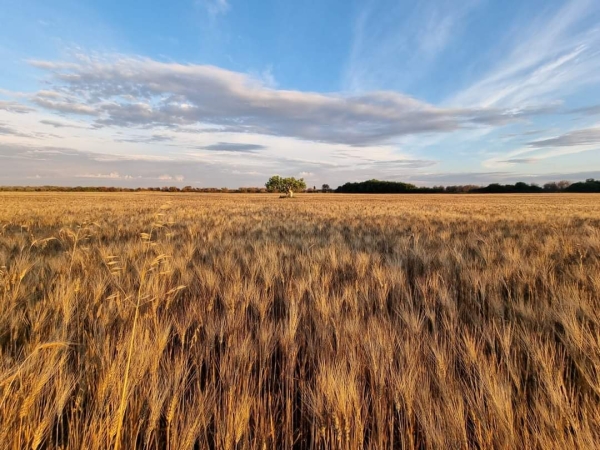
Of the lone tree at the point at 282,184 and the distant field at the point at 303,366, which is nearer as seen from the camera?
the distant field at the point at 303,366

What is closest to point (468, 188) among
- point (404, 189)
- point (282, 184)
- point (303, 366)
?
point (404, 189)

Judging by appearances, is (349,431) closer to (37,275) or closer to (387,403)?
(387,403)

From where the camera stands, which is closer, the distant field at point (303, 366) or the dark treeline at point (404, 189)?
the distant field at point (303, 366)

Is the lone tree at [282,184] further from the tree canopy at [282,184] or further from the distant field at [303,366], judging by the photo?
the distant field at [303,366]

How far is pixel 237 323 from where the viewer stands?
192 centimetres

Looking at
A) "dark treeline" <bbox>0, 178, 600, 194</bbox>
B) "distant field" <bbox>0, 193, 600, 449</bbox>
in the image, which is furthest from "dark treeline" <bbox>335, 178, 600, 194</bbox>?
"distant field" <bbox>0, 193, 600, 449</bbox>

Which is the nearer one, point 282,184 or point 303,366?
point 303,366

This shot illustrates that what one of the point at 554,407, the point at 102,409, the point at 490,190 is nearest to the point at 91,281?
the point at 102,409

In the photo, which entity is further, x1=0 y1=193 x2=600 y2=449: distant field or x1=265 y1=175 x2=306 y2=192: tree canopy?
x1=265 y1=175 x2=306 y2=192: tree canopy

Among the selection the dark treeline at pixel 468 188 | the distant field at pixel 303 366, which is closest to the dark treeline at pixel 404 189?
the dark treeline at pixel 468 188

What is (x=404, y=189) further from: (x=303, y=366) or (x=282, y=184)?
(x=303, y=366)

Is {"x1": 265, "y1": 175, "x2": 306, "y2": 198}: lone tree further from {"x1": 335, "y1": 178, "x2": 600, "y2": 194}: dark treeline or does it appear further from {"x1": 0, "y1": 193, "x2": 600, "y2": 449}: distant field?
{"x1": 0, "y1": 193, "x2": 600, "y2": 449}: distant field

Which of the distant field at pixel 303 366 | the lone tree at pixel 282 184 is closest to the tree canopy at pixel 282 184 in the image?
the lone tree at pixel 282 184

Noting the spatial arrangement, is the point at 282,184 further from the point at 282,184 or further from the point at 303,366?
the point at 303,366
